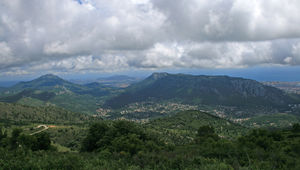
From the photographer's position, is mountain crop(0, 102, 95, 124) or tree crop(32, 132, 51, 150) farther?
mountain crop(0, 102, 95, 124)

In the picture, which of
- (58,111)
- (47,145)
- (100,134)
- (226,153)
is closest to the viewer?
(226,153)

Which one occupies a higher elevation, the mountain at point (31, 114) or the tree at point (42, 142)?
the tree at point (42, 142)

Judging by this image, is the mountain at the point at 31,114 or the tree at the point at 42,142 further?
the mountain at the point at 31,114

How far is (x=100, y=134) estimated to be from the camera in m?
61.5

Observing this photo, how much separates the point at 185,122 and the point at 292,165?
398ft

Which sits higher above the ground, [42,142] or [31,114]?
[42,142]

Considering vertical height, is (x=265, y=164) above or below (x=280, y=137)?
above

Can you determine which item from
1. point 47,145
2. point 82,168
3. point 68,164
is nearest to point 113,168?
point 82,168

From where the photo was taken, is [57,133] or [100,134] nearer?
[100,134]

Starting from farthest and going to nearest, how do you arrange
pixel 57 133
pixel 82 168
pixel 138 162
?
1. pixel 57 133
2. pixel 138 162
3. pixel 82 168

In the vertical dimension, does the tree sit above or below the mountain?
above

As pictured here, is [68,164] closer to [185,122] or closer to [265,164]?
[265,164]

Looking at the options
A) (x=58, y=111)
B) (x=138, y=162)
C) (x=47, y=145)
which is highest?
(x=138, y=162)

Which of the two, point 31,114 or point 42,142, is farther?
point 31,114
